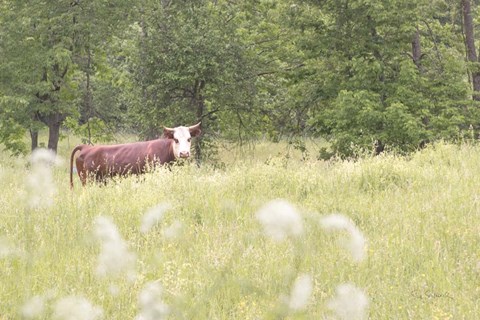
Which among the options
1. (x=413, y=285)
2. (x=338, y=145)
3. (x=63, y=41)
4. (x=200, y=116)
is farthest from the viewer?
(x=63, y=41)

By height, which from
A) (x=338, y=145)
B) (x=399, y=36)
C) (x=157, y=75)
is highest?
(x=399, y=36)

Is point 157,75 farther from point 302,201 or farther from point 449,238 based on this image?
point 449,238

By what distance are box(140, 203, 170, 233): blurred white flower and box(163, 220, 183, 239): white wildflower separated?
174 millimetres

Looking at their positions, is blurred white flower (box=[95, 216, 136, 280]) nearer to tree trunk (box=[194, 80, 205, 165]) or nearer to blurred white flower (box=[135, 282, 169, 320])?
blurred white flower (box=[135, 282, 169, 320])

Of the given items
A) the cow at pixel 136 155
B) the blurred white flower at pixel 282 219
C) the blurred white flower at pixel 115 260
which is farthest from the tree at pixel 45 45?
the blurred white flower at pixel 282 219

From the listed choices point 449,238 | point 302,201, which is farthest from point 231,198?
point 449,238

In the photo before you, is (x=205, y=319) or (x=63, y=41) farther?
(x=63, y=41)

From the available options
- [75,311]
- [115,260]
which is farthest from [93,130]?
[75,311]

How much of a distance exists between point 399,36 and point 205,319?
53.8ft

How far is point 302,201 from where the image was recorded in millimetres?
7973

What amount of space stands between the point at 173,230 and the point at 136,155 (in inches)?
202

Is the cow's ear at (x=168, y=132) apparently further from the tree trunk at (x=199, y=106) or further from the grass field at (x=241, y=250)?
the tree trunk at (x=199, y=106)

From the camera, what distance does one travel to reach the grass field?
14.0ft

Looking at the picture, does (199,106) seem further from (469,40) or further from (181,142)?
(469,40)
